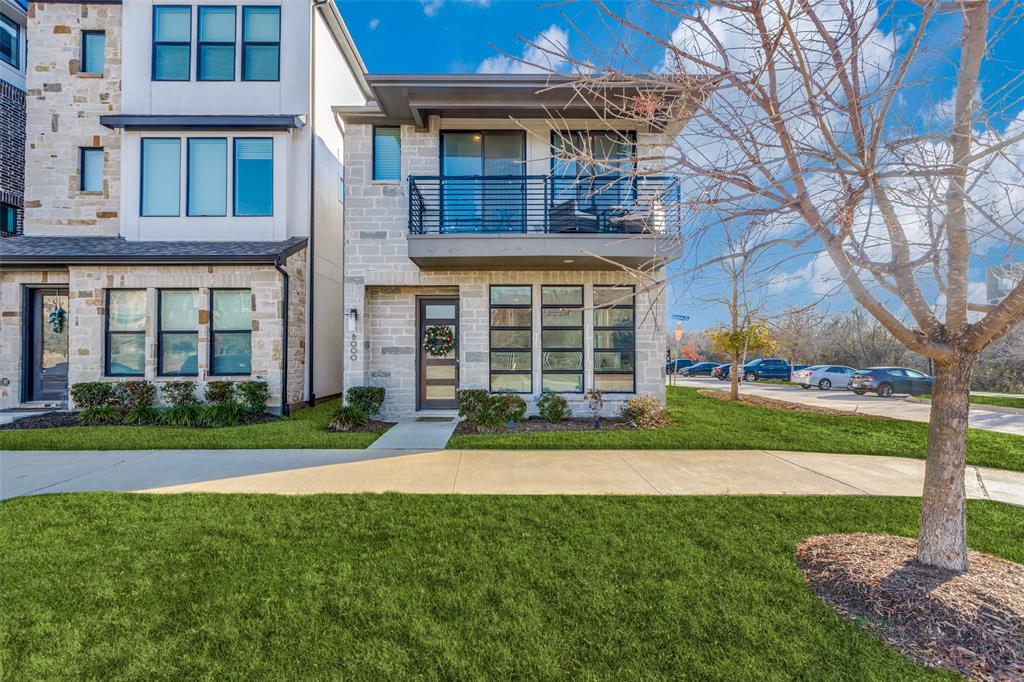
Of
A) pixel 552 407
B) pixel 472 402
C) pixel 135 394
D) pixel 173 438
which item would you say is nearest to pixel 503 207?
pixel 472 402

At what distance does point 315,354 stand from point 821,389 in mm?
22452

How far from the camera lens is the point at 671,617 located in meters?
2.70

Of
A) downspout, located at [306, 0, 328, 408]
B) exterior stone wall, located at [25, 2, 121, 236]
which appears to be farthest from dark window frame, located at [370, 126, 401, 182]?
exterior stone wall, located at [25, 2, 121, 236]

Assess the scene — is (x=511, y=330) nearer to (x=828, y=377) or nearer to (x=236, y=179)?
(x=236, y=179)

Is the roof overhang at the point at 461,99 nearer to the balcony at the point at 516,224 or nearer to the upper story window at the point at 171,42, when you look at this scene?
the balcony at the point at 516,224

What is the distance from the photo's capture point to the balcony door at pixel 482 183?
891 centimetres

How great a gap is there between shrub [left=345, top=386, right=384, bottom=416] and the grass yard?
4518mm

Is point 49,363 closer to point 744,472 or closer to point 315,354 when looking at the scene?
point 315,354

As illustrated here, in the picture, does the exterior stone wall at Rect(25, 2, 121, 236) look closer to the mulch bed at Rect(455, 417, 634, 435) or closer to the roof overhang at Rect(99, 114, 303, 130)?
the roof overhang at Rect(99, 114, 303, 130)

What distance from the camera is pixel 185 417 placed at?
27.4ft

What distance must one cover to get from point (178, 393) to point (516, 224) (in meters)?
7.79

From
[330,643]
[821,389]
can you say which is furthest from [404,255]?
[821,389]

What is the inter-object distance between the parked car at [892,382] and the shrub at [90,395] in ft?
83.6

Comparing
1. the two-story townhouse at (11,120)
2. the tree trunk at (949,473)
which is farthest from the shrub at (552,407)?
the two-story townhouse at (11,120)
